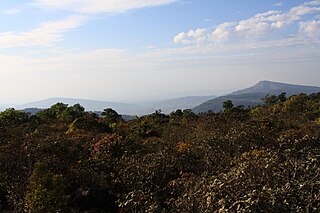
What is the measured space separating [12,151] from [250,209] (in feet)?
39.5

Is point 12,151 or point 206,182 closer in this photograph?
point 206,182

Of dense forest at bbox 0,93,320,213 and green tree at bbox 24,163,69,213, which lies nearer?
dense forest at bbox 0,93,320,213

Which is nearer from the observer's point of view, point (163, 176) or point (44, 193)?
point (44, 193)

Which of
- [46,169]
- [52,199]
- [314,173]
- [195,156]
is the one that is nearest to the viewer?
[314,173]

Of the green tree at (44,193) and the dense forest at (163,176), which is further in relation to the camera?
the green tree at (44,193)

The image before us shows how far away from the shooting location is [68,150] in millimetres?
17734

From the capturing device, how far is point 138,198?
1084cm

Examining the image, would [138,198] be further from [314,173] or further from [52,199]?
[314,173]

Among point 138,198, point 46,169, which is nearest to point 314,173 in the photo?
point 138,198

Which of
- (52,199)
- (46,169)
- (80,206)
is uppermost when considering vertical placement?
(46,169)

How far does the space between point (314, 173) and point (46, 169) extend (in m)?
9.96

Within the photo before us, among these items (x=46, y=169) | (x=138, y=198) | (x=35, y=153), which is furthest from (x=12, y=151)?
(x=138, y=198)

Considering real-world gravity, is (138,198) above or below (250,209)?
below

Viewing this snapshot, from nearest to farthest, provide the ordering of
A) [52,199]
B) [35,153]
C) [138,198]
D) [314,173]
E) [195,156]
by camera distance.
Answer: [314,173] → [138,198] → [52,199] → [35,153] → [195,156]
